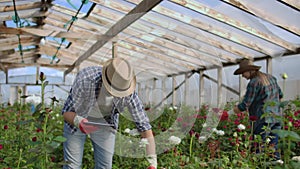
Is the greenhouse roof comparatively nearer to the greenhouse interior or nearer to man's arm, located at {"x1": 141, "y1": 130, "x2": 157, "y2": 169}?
the greenhouse interior

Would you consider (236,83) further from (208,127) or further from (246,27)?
(208,127)

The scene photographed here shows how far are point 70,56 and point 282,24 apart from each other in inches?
360

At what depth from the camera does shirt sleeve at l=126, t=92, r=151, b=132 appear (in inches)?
77.0

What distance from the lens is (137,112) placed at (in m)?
1.97

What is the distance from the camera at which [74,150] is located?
225 cm

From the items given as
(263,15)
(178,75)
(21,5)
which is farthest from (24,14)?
(178,75)

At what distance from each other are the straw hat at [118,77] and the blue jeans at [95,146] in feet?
1.94

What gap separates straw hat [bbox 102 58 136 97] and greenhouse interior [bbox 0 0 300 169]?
50 mm

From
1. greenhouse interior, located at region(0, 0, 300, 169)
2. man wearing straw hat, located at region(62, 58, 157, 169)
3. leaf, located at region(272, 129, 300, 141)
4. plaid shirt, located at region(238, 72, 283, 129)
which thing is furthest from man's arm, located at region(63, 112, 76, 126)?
plaid shirt, located at region(238, 72, 283, 129)

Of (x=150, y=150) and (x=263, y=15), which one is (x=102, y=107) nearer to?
(x=150, y=150)

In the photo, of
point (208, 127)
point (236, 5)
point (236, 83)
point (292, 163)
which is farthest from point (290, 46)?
point (292, 163)

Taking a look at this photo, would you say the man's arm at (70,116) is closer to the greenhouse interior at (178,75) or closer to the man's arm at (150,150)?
the greenhouse interior at (178,75)

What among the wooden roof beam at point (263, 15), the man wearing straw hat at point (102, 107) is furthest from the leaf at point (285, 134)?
→ the wooden roof beam at point (263, 15)

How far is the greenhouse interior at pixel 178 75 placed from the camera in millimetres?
1771
